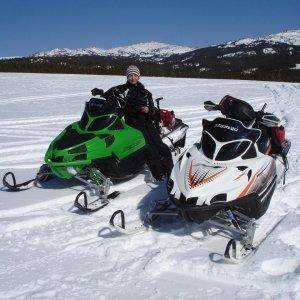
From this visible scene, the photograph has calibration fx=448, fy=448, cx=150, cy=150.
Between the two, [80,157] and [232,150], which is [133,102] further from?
Result: [232,150]

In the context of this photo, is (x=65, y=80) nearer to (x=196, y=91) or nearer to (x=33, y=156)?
(x=196, y=91)

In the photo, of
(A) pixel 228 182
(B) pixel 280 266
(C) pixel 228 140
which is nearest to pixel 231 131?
(C) pixel 228 140

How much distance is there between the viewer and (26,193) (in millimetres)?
5680

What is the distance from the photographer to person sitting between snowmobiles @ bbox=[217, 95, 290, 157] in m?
4.56

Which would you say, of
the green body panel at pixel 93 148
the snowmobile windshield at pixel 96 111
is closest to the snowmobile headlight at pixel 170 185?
the green body panel at pixel 93 148

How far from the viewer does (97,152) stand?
5332 millimetres

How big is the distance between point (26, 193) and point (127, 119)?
165 centimetres

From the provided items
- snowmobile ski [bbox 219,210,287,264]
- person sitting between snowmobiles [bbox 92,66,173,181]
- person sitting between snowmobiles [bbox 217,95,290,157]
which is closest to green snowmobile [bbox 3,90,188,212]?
person sitting between snowmobiles [bbox 92,66,173,181]

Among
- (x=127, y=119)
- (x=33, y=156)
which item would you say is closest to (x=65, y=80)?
(x=33, y=156)

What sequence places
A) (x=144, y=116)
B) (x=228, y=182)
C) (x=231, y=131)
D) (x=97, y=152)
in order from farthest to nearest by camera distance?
1. (x=144, y=116)
2. (x=97, y=152)
3. (x=231, y=131)
4. (x=228, y=182)

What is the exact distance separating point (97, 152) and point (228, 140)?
5.74ft

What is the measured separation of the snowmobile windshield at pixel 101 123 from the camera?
5469mm

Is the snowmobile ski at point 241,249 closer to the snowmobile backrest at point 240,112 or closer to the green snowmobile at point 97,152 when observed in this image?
the snowmobile backrest at point 240,112

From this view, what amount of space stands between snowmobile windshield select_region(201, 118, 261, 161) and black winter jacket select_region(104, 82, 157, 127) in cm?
172
